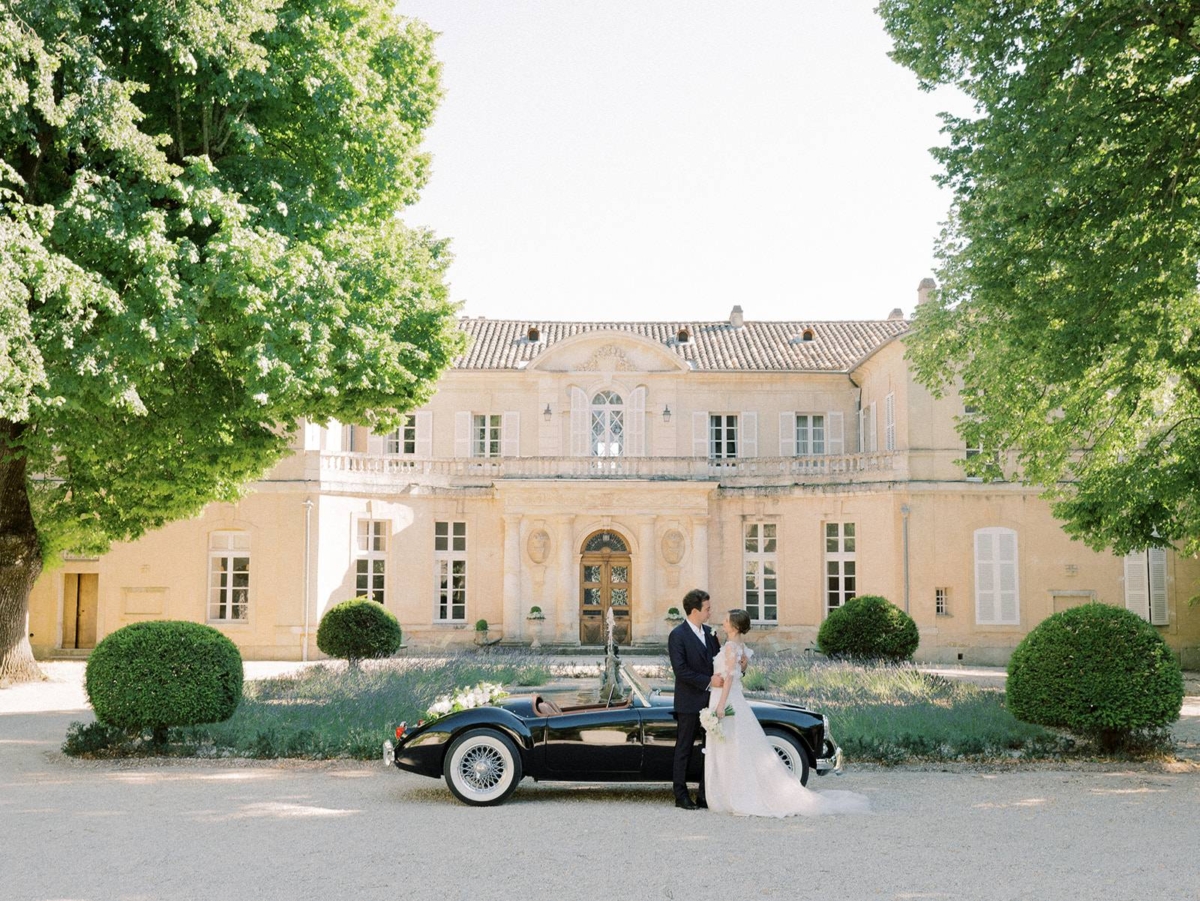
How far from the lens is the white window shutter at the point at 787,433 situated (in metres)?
31.3

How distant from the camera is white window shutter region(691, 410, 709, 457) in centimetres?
3117

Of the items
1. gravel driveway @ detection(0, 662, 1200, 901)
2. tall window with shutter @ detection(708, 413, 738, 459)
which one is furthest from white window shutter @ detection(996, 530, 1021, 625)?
gravel driveway @ detection(0, 662, 1200, 901)

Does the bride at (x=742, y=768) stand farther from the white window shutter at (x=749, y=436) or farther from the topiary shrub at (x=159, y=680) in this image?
the white window shutter at (x=749, y=436)

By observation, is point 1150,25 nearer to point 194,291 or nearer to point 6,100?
point 194,291

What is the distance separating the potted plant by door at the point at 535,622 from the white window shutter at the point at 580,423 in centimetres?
477

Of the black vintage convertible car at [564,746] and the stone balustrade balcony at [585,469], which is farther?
the stone balustrade balcony at [585,469]

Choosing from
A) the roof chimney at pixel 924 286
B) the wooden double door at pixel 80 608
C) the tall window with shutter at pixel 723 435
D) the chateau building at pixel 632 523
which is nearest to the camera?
the chateau building at pixel 632 523

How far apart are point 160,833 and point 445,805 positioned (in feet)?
7.26

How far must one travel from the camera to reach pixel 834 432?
103 feet

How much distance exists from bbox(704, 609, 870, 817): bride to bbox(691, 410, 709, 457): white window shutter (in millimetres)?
22394

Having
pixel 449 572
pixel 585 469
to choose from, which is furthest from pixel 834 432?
pixel 449 572

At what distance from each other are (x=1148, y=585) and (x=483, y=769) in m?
22.1

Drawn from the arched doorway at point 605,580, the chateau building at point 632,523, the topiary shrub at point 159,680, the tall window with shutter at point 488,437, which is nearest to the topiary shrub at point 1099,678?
the topiary shrub at point 159,680

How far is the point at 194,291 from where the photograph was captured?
40.9 ft
